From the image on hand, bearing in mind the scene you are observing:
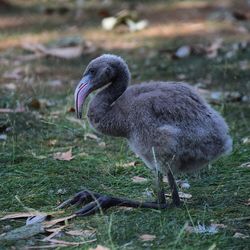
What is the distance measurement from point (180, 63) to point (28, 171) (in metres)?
3.86

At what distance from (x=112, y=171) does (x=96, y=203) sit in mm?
872

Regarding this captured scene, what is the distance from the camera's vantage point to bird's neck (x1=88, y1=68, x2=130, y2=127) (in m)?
4.29

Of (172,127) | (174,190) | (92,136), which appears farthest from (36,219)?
(92,136)

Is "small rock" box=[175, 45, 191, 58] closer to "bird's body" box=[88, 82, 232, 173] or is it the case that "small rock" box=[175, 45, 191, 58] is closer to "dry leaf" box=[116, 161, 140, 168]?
"dry leaf" box=[116, 161, 140, 168]

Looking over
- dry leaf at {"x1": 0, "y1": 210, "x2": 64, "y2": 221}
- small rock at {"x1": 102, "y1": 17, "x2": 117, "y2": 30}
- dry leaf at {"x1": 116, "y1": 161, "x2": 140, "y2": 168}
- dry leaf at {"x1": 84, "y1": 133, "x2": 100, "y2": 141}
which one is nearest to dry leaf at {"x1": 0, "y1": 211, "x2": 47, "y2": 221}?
dry leaf at {"x1": 0, "y1": 210, "x2": 64, "y2": 221}

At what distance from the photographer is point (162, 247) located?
3445 mm

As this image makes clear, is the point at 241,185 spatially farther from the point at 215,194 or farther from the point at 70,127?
the point at 70,127

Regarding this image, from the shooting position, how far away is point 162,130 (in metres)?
3.97

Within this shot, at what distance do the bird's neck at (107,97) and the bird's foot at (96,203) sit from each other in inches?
18.2

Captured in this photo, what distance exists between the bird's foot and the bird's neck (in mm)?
461

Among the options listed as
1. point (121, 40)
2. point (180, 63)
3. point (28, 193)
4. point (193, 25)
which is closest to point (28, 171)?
point (28, 193)

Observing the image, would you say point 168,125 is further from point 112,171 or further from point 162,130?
point 112,171

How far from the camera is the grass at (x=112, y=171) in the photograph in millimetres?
3662

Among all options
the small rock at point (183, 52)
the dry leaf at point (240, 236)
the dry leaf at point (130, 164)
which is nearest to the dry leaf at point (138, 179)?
the dry leaf at point (130, 164)
